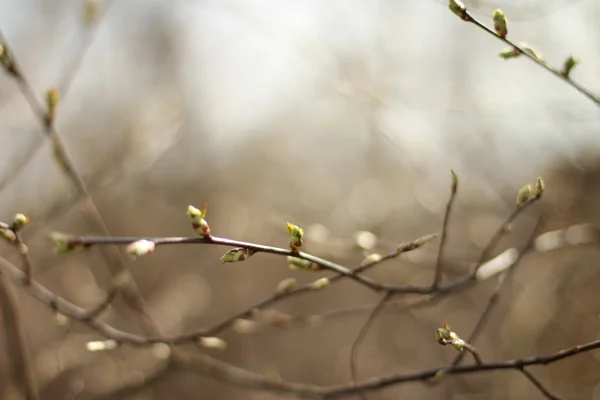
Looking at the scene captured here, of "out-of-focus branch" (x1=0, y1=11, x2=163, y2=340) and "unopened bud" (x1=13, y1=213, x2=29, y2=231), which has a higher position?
"out-of-focus branch" (x1=0, y1=11, x2=163, y2=340)

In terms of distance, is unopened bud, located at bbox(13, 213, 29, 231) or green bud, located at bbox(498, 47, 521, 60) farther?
green bud, located at bbox(498, 47, 521, 60)

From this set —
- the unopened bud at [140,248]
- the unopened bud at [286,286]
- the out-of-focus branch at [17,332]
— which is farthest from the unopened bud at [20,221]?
the out-of-focus branch at [17,332]

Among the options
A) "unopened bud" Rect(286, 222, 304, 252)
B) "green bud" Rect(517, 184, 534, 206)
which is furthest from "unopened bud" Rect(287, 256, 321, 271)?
"green bud" Rect(517, 184, 534, 206)

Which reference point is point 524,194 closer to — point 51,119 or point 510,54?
point 510,54

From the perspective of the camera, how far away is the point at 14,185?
9.89 ft

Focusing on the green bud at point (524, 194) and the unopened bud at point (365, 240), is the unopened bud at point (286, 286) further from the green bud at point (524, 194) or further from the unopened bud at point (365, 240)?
the green bud at point (524, 194)

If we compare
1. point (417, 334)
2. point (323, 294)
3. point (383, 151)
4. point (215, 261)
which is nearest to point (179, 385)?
point (215, 261)

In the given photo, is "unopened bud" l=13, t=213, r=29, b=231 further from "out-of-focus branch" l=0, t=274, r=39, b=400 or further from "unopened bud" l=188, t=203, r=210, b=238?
"out-of-focus branch" l=0, t=274, r=39, b=400

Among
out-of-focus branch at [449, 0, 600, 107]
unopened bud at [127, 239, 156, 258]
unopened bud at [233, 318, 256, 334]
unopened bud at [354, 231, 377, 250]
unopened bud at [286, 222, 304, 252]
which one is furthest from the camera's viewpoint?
unopened bud at [233, 318, 256, 334]

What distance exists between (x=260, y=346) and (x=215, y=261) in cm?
88

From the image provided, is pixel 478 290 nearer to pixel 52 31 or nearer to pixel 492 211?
pixel 492 211

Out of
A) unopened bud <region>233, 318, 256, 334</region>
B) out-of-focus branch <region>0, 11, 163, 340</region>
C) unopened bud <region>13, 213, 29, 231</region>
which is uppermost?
out-of-focus branch <region>0, 11, 163, 340</region>

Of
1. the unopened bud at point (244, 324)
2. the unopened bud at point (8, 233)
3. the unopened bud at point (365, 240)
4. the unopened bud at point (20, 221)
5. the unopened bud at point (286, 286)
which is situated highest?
the unopened bud at point (365, 240)

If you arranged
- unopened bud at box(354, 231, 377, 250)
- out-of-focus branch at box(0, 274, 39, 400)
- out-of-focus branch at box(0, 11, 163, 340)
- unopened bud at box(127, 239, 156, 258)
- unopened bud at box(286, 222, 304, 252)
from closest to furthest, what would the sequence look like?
unopened bud at box(127, 239, 156, 258) → unopened bud at box(286, 222, 304, 252) → out-of-focus branch at box(0, 11, 163, 340) → unopened bud at box(354, 231, 377, 250) → out-of-focus branch at box(0, 274, 39, 400)
